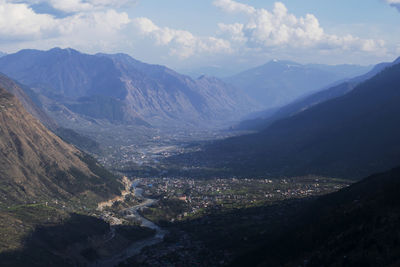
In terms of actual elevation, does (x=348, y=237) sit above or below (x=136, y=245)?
above

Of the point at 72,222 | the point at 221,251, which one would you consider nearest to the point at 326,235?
the point at 221,251

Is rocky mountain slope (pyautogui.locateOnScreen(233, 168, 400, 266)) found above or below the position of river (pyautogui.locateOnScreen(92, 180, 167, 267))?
above

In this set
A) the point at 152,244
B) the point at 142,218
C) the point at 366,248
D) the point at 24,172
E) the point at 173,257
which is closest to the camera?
the point at 366,248

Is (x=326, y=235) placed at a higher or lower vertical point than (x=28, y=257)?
higher

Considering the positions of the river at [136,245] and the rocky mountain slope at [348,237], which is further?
the river at [136,245]

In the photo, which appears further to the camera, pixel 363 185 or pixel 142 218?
pixel 142 218

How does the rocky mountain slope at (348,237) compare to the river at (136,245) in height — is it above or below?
above

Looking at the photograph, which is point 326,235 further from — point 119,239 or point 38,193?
point 38,193

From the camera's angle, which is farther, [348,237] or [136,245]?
[136,245]

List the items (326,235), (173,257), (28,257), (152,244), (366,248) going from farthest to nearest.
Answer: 1. (152,244)
2. (173,257)
3. (28,257)
4. (326,235)
5. (366,248)

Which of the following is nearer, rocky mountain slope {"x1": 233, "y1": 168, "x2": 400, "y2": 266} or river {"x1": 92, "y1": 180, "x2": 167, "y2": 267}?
rocky mountain slope {"x1": 233, "y1": 168, "x2": 400, "y2": 266}
